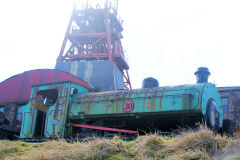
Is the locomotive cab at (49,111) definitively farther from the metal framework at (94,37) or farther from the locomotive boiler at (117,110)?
the metal framework at (94,37)

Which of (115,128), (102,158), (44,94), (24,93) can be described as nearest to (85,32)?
(24,93)

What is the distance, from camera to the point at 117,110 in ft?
36.2

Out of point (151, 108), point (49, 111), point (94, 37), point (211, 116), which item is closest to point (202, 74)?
point (211, 116)

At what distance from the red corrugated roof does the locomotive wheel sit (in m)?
12.5

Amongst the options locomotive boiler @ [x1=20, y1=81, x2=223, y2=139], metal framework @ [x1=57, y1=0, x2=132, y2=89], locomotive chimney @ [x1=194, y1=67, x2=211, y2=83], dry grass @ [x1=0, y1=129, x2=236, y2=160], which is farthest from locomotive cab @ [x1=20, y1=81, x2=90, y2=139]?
metal framework @ [x1=57, y1=0, x2=132, y2=89]

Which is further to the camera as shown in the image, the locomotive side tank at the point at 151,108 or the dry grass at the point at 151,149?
the locomotive side tank at the point at 151,108

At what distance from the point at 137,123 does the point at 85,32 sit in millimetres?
25978

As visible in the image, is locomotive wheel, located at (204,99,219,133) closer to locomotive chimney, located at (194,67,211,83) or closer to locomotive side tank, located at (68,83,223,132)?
locomotive side tank, located at (68,83,223,132)

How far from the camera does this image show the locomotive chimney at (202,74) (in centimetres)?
1277

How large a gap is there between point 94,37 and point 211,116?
26.0 m

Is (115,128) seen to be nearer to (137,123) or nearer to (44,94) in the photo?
(137,123)

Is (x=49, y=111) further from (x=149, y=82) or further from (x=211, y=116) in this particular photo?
(x=211, y=116)

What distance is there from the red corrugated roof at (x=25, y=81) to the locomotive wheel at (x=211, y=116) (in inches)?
494

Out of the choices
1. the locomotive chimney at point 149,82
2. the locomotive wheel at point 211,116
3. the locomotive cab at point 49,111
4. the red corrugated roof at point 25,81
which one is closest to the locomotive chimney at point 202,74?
the locomotive chimney at point 149,82
